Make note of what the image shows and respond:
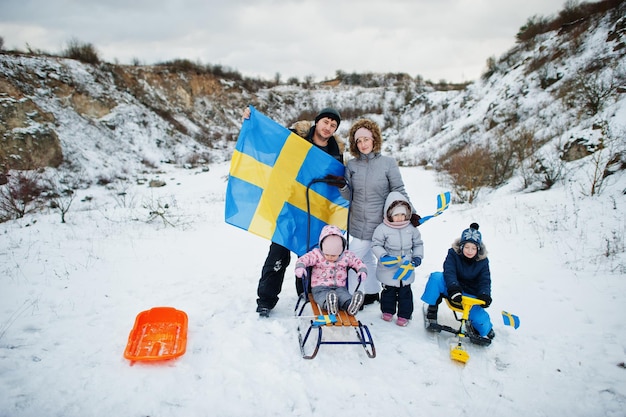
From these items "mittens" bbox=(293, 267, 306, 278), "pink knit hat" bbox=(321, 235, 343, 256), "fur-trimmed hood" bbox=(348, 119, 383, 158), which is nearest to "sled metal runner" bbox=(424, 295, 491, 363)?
"pink knit hat" bbox=(321, 235, 343, 256)

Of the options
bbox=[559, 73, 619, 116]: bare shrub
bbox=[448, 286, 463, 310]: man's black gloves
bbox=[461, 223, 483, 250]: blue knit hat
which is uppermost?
bbox=[559, 73, 619, 116]: bare shrub

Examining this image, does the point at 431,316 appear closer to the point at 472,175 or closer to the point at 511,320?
the point at 511,320

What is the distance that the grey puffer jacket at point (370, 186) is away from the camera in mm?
3830

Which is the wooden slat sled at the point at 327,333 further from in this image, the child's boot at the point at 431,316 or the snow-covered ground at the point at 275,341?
the child's boot at the point at 431,316

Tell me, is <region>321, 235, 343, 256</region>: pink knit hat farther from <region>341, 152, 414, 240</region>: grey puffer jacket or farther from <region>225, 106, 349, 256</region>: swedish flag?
<region>341, 152, 414, 240</region>: grey puffer jacket

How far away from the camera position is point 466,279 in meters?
3.59

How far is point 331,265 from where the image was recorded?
12.1 ft

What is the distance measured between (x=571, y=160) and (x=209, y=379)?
11.0 metres

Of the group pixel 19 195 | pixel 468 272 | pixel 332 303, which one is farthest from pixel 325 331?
pixel 19 195

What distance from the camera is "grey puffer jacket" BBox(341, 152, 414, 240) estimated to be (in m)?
3.83

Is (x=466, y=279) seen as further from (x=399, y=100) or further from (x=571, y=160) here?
(x=399, y=100)

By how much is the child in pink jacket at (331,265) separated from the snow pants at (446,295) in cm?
88

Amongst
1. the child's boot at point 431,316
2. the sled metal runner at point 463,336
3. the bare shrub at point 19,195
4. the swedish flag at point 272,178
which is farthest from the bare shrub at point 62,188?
the sled metal runner at point 463,336

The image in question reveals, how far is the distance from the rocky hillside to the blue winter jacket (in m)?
6.29
